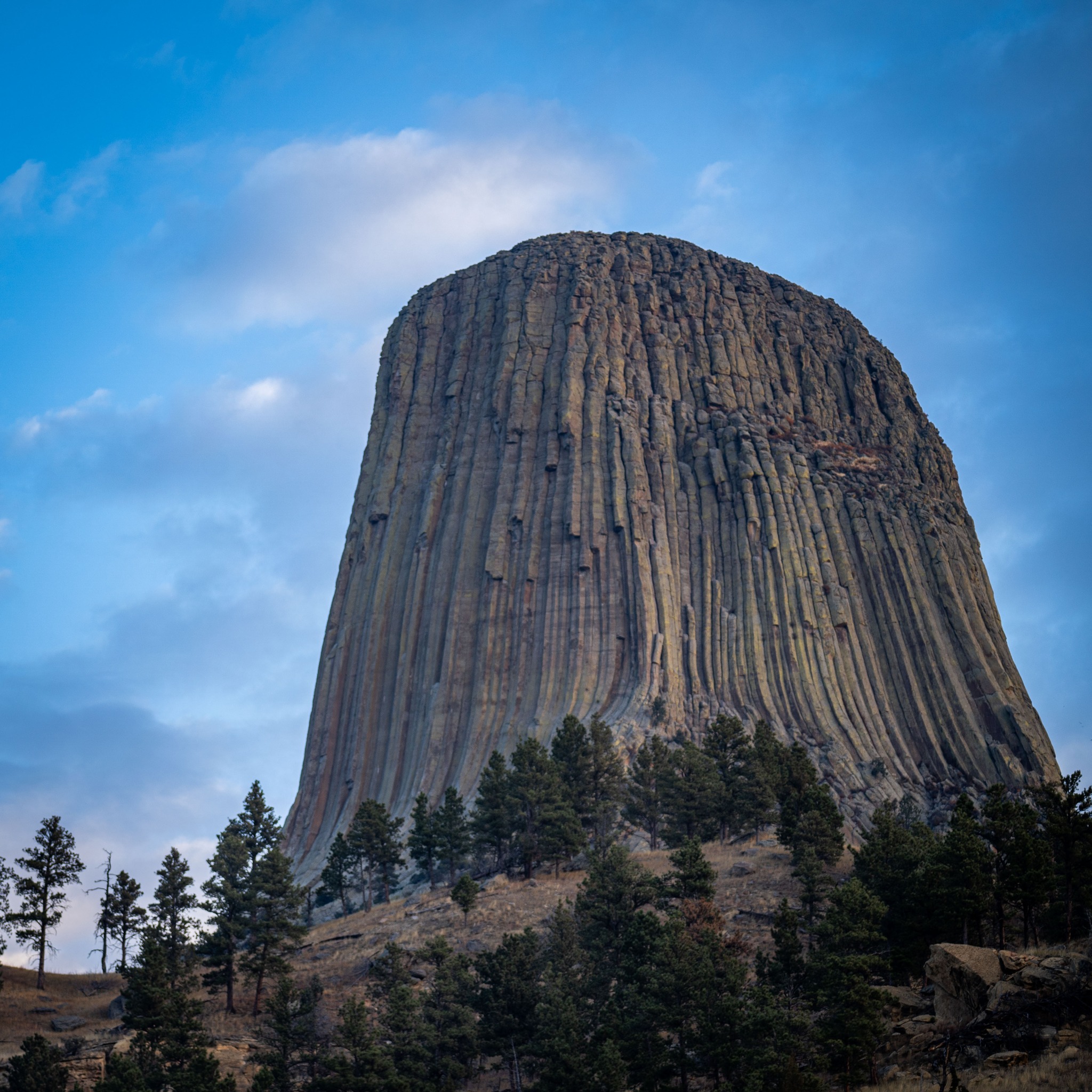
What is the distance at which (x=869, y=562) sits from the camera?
319 feet

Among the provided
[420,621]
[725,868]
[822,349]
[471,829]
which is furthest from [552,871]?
[822,349]

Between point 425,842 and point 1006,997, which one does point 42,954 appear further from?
point 1006,997

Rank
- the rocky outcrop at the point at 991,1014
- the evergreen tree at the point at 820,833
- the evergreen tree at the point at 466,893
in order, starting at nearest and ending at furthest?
the rocky outcrop at the point at 991,1014 < the evergreen tree at the point at 466,893 < the evergreen tree at the point at 820,833

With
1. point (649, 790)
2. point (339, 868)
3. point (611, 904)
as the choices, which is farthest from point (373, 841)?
point (611, 904)

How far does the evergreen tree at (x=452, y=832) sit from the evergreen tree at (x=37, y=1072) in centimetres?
2278

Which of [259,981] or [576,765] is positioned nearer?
[259,981]

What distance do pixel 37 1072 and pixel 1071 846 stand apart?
32866 millimetres

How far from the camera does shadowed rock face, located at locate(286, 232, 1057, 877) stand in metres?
86.0

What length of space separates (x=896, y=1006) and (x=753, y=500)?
62.4 meters

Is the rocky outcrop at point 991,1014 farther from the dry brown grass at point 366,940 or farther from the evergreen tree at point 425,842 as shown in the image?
the evergreen tree at point 425,842

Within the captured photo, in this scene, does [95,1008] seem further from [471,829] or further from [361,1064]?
[361,1064]

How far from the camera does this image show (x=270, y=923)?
5031 centimetres

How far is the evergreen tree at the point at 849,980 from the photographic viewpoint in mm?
32281

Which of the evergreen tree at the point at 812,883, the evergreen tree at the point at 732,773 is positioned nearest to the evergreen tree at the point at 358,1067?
the evergreen tree at the point at 812,883
